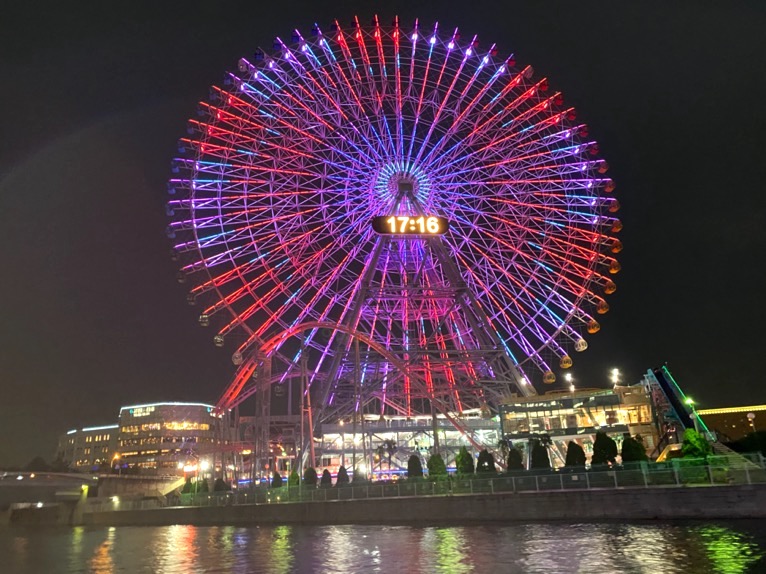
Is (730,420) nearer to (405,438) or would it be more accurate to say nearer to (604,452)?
(405,438)

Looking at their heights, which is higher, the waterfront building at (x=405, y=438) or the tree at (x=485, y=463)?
the waterfront building at (x=405, y=438)

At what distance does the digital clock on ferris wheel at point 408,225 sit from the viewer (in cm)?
4244

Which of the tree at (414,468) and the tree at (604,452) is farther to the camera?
the tree at (414,468)

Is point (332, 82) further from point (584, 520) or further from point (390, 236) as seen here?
point (584, 520)

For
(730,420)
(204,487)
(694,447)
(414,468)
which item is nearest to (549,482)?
(694,447)

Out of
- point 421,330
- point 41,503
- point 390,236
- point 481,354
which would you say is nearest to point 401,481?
point 481,354

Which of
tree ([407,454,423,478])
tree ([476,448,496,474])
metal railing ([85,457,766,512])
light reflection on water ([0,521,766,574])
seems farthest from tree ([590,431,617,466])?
tree ([407,454,423,478])

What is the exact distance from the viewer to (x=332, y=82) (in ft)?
136

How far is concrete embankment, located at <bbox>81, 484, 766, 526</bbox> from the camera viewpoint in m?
21.7

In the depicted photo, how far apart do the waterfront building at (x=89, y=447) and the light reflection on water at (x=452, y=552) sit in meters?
119

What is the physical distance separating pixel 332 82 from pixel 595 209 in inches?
832

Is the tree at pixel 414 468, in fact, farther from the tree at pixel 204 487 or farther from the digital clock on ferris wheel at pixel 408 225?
the tree at pixel 204 487

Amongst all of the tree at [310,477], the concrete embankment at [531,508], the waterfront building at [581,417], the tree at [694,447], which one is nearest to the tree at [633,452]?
the tree at [694,447]

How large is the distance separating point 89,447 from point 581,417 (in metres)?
127
